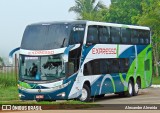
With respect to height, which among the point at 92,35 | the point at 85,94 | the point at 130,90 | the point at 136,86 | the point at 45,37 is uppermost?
the point at 92,35

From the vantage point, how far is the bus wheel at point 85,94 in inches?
925

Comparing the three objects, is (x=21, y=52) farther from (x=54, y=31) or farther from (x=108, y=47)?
(x=108, y=47)

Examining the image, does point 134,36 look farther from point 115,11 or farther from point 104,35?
point 115,11

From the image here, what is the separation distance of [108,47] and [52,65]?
477 cm

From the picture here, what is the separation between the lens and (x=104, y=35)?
25531 millimetres

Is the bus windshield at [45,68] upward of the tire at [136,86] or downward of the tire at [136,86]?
upward

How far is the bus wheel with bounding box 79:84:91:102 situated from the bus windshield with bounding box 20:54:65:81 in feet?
6.49

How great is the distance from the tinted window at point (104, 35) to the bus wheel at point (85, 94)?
108 inches

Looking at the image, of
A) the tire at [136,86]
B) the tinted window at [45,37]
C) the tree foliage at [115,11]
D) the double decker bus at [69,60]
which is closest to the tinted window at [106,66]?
the double decker bus at [69,60]

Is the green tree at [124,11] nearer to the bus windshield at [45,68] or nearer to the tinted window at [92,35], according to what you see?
the tinted window at [92,35]

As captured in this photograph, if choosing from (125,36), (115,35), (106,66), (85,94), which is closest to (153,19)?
(125,36)

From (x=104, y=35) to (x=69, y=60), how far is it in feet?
13.0

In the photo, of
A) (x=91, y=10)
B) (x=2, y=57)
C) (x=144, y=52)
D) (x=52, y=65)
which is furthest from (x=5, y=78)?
(x=91, y=10)

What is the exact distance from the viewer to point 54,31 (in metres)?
22.8
